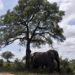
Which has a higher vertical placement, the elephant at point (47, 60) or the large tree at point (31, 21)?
the large tree at point (31, 21)

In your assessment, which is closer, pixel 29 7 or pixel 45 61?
pixel 45 61

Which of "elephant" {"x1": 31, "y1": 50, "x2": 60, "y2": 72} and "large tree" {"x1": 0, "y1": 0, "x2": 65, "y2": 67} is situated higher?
"large tree" {"x1": 0, "y1": 0, "x2": 65, "y2": 67}

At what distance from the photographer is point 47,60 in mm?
41750

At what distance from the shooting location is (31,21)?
151ft

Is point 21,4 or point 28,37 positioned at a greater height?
point 21,4

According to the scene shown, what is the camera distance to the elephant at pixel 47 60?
4153cm

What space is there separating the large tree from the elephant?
2435 millimetres

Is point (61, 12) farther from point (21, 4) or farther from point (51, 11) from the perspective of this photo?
point (21, 4)

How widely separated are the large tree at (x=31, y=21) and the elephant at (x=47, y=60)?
7.99ft

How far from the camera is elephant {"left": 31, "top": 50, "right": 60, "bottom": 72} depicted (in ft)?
136

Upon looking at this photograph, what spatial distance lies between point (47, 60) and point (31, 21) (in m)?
6.99

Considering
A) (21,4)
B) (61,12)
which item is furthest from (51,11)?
(21,4)

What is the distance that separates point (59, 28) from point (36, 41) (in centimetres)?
375

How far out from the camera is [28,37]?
46.2 meters
